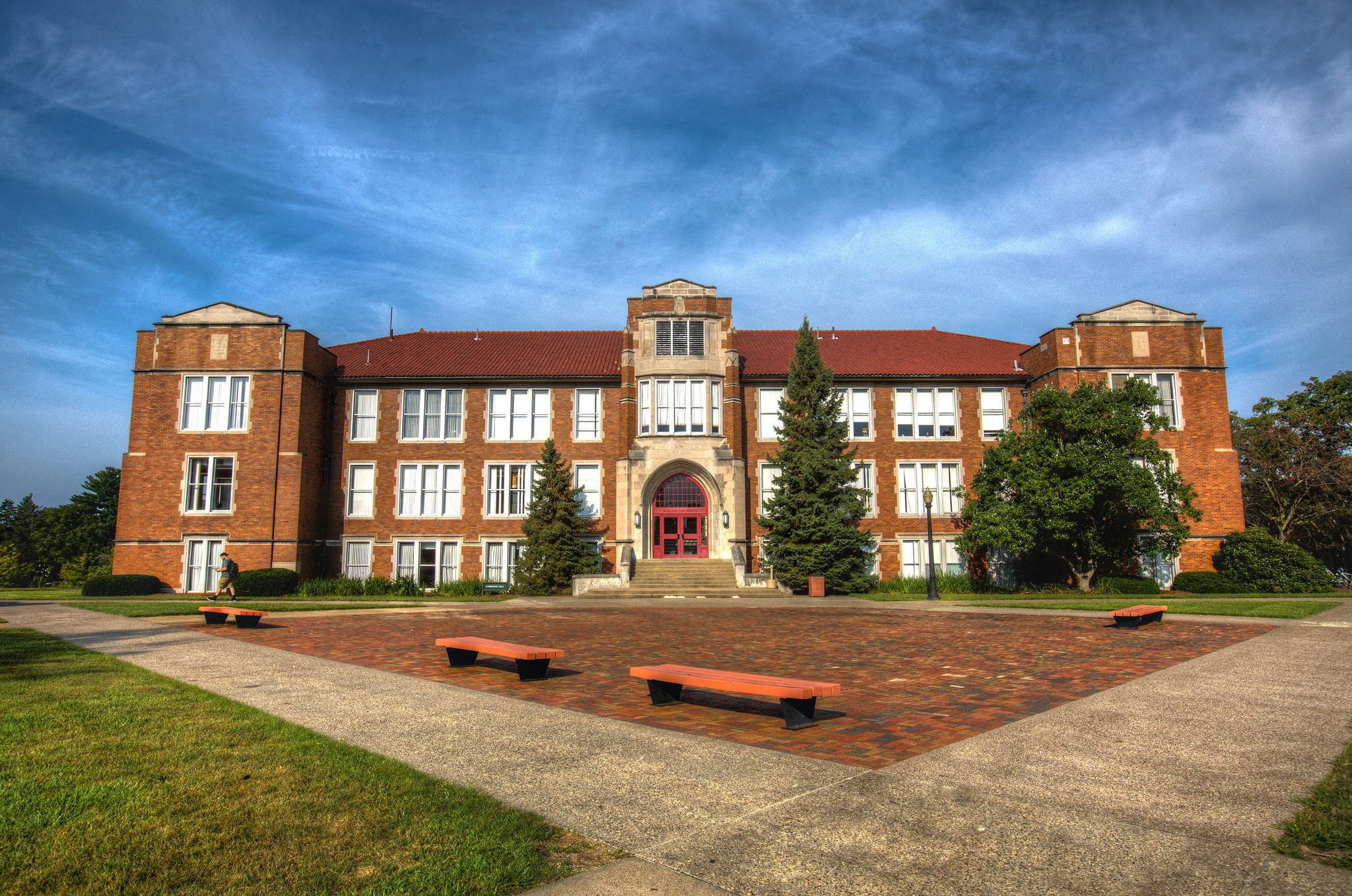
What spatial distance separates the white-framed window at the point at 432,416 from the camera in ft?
111

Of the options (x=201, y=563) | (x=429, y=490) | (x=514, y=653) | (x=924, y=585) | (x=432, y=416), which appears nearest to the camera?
(x=514, y=653)

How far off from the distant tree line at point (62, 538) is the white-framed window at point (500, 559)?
26.0 m

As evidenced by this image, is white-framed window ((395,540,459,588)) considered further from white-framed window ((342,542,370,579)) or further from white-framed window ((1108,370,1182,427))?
white-framed window ((1108,370,1182,427))

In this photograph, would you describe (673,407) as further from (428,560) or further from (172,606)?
(172,606)

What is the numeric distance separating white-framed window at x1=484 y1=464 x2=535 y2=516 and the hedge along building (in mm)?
64

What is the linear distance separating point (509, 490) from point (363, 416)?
7265 millimetres

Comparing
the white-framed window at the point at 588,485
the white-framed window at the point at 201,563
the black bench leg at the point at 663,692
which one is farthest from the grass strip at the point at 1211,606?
the white-framed window at the point at 201,563

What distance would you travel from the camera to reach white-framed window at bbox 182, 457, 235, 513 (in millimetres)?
30969

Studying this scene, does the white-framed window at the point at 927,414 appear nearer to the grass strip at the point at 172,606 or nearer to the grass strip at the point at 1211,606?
the grass strip at the point at 1211,606

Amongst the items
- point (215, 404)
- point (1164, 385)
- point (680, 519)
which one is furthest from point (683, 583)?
point (1164, 385)

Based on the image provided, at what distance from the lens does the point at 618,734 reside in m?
6.81

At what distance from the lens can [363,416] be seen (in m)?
33.9

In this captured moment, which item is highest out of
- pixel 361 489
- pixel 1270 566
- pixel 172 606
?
pixel 361 489

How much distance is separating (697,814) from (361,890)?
1.97m
